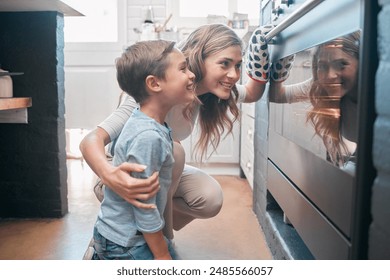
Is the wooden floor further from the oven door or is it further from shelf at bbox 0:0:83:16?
shelf at bbox 0:0:83:16

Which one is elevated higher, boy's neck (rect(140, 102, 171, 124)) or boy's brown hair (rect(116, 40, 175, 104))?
boy's brown hair (rect(116, 40, 175, 104))

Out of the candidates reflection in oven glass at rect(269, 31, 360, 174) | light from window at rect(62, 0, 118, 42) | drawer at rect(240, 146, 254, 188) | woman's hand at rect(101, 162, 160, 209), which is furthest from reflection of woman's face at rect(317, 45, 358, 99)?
light from window at rect(62, 0, 118, 42)

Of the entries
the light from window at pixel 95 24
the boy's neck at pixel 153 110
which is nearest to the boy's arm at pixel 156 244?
the boy's neck at pixel 153 110

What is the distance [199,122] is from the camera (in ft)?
3.38

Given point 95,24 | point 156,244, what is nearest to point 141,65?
point 156,244

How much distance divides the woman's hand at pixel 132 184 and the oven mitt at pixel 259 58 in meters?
0.40

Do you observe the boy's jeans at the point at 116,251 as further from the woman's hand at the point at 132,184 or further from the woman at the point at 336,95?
the woman at the point at 336,95

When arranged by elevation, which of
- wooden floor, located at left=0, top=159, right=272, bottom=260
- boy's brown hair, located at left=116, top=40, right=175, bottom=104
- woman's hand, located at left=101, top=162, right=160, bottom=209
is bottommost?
wooden floor, located at left=0, top=159, right=272, bottom=260

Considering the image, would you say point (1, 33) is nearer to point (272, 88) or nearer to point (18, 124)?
point (18, 124)

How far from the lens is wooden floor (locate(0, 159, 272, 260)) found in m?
1.02

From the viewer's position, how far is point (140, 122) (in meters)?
0.76

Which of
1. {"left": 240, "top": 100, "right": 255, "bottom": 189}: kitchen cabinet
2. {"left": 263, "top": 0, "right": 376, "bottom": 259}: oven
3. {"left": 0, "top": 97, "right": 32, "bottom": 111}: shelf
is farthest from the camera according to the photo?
{"left": 240, "top": 100, "right": 255, "bottom": 189}: kitchen cabinet

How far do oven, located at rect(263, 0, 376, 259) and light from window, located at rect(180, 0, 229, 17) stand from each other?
1.36m

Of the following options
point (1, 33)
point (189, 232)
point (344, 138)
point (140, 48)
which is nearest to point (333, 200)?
point (344, 138)
